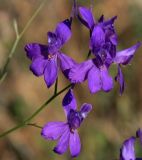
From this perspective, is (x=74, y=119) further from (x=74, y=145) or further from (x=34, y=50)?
(x=34, y=50)

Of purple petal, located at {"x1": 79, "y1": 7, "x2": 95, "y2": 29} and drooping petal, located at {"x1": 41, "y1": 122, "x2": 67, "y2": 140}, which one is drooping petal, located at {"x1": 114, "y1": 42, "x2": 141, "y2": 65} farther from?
drooping petal, located at {"x1": 41, "y1": 122, "x2": 67, "y2": 140}

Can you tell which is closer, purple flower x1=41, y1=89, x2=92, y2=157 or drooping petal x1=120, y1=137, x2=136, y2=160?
purple flower x1=41, y1=89, x2=92, y2=157

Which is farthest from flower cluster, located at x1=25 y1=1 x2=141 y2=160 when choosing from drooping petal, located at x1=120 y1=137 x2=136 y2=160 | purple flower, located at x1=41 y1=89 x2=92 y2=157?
drooping petal, located at x1=120 y1=137 x2=136 y2=160

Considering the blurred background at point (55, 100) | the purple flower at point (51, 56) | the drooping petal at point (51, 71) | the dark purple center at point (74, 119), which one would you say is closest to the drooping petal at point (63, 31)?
the purple flower at point (51, 56)

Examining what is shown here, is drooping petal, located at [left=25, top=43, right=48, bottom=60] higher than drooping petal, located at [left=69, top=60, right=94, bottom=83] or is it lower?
higher

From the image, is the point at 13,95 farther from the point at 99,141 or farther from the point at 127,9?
the point at 127,9

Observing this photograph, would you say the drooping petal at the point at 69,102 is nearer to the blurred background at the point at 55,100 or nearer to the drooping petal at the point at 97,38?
the drooping petal at the point at 97,38

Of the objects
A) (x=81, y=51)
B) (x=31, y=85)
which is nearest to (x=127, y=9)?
(x=81, y=51)
